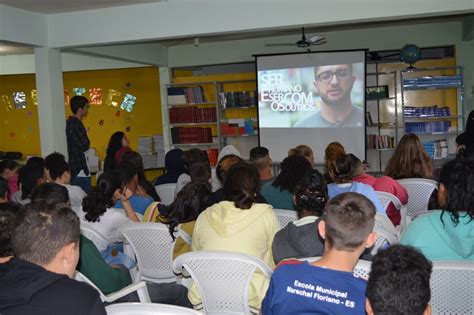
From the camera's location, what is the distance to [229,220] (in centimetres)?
288

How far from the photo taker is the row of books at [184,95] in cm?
1003

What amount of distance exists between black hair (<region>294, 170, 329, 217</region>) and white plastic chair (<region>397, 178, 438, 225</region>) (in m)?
1.91

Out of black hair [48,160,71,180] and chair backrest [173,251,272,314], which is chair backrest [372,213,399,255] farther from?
black hair [48,160,71,180]

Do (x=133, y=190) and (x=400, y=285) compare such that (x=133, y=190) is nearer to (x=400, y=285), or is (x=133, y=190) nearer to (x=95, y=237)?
(x=95, y=237)

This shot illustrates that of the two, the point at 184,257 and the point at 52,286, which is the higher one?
the point at 52,286

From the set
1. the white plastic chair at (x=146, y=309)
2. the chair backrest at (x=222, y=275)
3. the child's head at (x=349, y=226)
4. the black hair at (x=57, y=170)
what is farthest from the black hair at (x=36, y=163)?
the child's head at (x=349, y=226)

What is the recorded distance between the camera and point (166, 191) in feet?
17.3

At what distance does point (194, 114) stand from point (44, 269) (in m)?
8.31

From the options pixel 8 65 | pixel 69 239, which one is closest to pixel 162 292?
pixel 69 239

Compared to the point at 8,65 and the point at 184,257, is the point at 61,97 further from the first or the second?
the point at 184,257

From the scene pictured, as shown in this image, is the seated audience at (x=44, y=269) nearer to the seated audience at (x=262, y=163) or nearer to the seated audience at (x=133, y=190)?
the seated audience at (x=133, y=190)

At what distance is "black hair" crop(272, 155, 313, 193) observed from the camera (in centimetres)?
404

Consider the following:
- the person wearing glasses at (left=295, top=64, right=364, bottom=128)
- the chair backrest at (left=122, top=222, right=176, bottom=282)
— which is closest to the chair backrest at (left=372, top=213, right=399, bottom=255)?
the chair backrest at (left=122, top=222, right=176, bottom=282)

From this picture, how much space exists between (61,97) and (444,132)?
600 cm
